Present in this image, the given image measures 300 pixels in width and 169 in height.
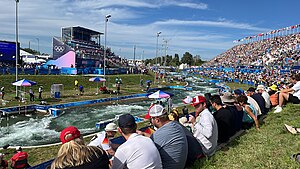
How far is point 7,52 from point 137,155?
1814 inches

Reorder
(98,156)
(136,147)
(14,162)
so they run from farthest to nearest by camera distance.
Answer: (14,162)
(136,147)
(98,156)

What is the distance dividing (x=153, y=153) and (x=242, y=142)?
376cm

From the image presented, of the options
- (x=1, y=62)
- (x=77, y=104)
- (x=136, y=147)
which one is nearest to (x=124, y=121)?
(x=136, y=147)

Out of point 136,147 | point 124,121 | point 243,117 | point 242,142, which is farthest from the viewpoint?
point 243,117

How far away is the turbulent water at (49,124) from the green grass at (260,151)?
1063 cm

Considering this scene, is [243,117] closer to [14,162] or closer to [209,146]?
[209,146]

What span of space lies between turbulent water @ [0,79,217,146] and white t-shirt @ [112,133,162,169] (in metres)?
11.3

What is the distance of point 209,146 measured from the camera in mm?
5477

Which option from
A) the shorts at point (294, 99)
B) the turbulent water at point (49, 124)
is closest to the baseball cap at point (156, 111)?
the shorts at point (294, 99)

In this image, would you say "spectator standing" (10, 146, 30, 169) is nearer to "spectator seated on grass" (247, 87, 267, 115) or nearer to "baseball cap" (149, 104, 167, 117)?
"baseball cap" (149, 104, 167, 117)

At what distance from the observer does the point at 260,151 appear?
18.3 feet

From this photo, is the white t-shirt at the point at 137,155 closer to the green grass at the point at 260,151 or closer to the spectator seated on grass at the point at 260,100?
the green grass at the point at 260,151

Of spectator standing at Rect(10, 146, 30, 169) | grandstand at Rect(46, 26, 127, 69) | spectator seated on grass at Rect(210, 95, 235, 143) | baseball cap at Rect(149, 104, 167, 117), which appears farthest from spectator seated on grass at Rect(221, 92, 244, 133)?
grandstand at Rect(46, 26, 127, 69)

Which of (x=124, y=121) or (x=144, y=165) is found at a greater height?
(x=124, y=121)
